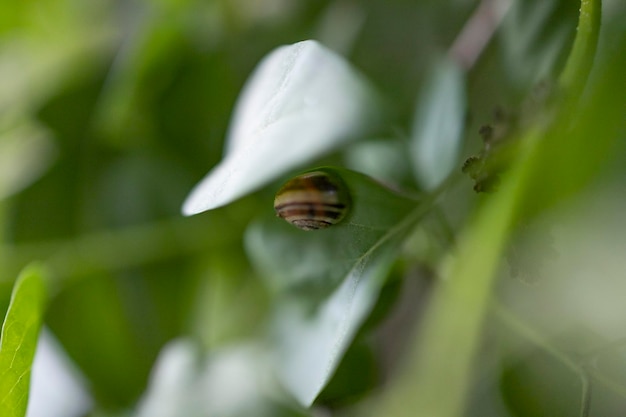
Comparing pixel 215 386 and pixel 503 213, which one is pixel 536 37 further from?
pixel 215 386

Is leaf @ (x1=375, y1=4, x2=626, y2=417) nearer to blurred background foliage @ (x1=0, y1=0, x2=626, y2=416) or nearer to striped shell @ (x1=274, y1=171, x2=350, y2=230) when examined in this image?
striped shell @ (x1=274, y1=171, x2=350, y2=230)

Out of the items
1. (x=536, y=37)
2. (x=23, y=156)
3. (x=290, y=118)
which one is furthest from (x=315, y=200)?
(x=23, y=156)

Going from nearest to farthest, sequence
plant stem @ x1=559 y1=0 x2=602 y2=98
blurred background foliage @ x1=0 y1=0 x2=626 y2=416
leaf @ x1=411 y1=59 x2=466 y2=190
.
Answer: plant stem @ x1=559 y1=0 x2=602 y2=98 < leaf @ x1=411 y1=59 x2=466 y2=190 < blurred background foliage @ x1=0 y1=0 x2=626 y2=416

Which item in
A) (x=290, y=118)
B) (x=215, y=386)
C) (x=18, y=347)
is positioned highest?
(x=290, y=118)

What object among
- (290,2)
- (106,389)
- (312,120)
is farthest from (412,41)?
(106,389)

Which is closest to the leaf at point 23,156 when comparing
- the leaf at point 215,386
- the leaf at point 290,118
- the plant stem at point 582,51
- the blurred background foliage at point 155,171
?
the blurred background foliage at point 155,171

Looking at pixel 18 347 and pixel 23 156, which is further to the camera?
pixel 23 156

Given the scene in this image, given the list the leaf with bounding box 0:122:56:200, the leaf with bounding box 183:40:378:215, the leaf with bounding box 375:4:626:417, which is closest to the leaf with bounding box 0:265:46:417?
the leaf with bounding box 183:40:378:215
